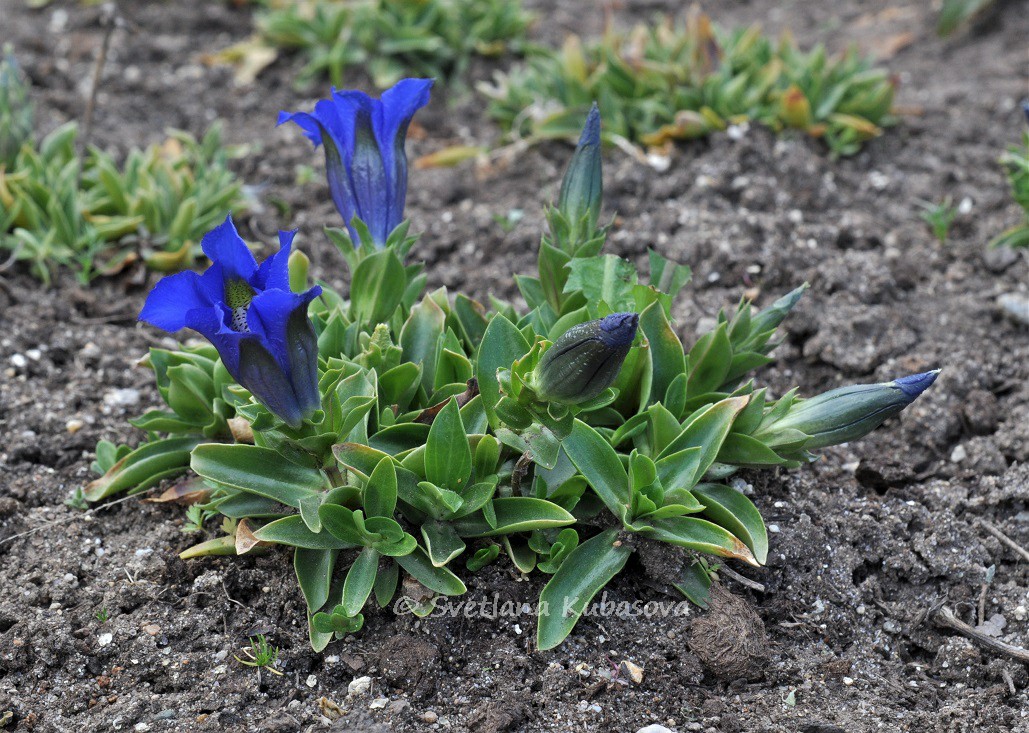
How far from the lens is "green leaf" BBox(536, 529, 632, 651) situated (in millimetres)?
2512

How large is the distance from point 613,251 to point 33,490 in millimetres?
2203

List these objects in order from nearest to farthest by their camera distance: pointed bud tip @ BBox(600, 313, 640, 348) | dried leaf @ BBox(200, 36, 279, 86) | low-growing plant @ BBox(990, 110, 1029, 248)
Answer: pointed bud tip @ BBox(600, 313, 640, 348)
low-growing plant @ BBox(990, 110, 1029, 248)
dried leaf @ BBox(200, 36, 279, 86)

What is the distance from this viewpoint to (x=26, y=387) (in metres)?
3.42

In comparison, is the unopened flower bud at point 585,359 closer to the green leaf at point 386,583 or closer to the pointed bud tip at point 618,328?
the pointed bud tip at point 618,328

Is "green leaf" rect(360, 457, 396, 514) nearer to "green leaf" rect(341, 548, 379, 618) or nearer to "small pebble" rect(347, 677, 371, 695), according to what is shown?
"green leaf" rect(341, 548, 379, 618)

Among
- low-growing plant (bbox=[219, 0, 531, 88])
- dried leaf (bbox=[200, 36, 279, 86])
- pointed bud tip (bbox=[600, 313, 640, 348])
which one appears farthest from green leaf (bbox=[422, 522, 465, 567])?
dried leaf (bbox=[200, 36, 279, 86])

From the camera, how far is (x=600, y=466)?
2602 millimetres

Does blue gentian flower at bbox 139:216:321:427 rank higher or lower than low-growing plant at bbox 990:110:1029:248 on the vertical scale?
higher

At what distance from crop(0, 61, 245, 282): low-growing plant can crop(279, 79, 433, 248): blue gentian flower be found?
1343 millimetres

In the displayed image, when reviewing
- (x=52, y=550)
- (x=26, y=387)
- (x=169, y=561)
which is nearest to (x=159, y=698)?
(x=169, y=561)

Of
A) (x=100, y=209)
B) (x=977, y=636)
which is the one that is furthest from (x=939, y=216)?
(x=100, y=209)

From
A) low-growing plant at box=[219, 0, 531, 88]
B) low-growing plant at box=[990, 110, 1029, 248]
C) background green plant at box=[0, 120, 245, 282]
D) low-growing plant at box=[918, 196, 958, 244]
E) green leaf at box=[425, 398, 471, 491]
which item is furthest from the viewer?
low-growing plant at box=[219, 0, 531, 88]

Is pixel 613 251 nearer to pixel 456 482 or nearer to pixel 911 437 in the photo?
pixel 911 437

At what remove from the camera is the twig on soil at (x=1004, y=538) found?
2884 mm
